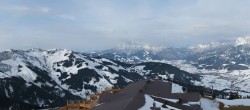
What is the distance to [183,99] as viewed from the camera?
114 meters

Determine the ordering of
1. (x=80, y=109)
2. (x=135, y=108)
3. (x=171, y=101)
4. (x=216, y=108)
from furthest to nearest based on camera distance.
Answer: (x=80, y=109) → (x=216, y=108) → (x=171, y=101) → (x=135, y=108)

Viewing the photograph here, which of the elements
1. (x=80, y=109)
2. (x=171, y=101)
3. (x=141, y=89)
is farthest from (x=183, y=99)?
(x=80, y=109)

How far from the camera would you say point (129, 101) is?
334 ft

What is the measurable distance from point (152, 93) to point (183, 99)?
10.1m

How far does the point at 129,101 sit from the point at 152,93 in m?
20.2

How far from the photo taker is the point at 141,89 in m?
121

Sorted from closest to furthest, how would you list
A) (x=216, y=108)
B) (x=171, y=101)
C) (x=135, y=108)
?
(x=135, y=108)
(x=171, y=101)
(x=216, y=108)

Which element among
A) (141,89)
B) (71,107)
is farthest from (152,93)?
(71,107)

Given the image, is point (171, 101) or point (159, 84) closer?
point (171, 101)

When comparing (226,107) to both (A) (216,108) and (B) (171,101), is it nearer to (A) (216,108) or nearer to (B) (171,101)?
(A) (216,108)

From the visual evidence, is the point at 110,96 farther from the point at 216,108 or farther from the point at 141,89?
the point at 216,108

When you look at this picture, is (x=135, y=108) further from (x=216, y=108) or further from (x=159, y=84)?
(x=159, y=84)

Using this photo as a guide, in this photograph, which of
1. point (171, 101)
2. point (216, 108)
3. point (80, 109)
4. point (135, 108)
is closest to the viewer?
point (135, 108)

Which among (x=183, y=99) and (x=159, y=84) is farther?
(x=159, y=84)
